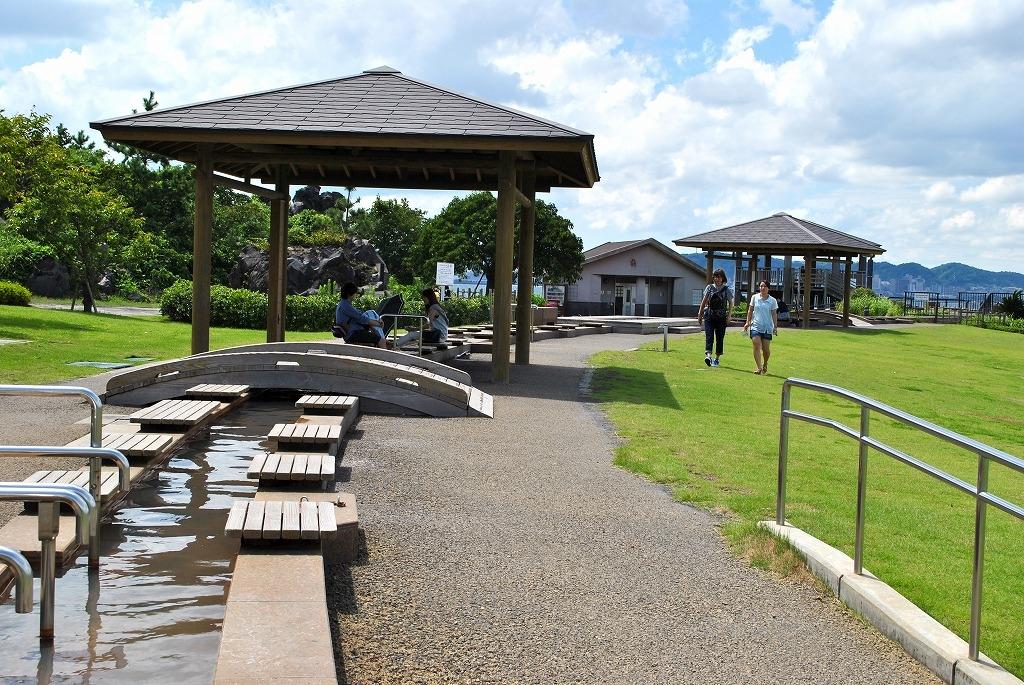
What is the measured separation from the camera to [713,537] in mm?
7539

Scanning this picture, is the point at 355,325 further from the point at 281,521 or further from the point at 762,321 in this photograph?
the point at 281,521

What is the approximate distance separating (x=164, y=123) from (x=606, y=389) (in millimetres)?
7575

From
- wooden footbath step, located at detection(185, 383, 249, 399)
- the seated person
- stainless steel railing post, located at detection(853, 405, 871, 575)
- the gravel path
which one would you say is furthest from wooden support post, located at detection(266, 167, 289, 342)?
stainless steel railing post, located at detection(853, 405, 871, 575)

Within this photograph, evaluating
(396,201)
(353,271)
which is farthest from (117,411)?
(396,201)

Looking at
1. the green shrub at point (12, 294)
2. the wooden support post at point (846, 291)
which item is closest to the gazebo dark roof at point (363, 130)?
the green shrub at point (12, 294)

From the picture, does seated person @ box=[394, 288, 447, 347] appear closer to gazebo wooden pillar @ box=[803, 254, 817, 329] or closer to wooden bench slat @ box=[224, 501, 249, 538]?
wooden bench slat @ box=[224, 501, 249, 538]

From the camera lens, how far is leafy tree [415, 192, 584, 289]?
51562mm

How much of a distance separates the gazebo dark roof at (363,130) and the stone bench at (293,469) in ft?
26.7

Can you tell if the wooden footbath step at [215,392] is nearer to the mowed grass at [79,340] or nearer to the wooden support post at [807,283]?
the mowed grass at [79,340]

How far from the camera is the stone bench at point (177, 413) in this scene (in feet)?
34.1

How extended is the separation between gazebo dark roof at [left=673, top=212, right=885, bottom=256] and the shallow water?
38977 mm

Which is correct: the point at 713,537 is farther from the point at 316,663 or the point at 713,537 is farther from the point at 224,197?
the point at 224,197

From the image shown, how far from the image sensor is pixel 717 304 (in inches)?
862

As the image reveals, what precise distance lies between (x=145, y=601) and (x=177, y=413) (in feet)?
17.3
